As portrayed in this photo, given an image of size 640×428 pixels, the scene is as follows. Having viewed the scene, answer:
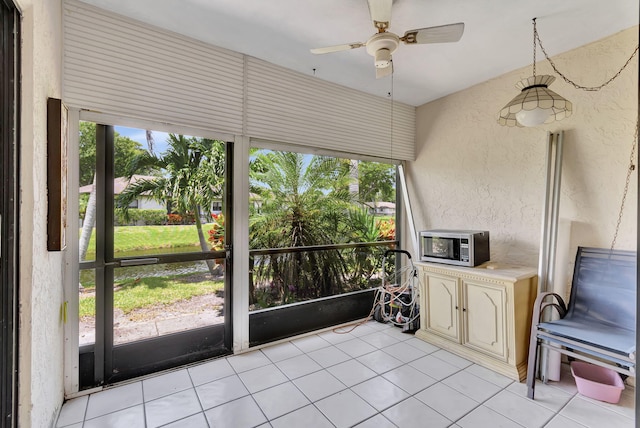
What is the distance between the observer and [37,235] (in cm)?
146

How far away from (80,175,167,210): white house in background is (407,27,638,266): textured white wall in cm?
309

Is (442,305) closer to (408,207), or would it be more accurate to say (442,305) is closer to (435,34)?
(408,207)

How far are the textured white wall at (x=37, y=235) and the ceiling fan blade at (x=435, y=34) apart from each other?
1970mm

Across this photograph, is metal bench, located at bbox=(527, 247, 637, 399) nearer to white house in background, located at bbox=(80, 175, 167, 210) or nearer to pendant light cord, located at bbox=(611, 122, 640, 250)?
pendant light cord, located at bbox=(611, 122, 640, 250)

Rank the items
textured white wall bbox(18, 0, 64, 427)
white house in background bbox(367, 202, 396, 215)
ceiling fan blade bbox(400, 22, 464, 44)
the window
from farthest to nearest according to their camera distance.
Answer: white house in background bbox(367, 202, 396, 215)
the window
ceiling fan blade bbox(400, 22, 464, 44)
textured white wall bbox(18, 0, 64, 427)

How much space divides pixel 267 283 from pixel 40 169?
6.82 feet

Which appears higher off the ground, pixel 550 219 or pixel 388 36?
pixel 388 36

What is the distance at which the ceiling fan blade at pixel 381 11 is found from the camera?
64.8 inches

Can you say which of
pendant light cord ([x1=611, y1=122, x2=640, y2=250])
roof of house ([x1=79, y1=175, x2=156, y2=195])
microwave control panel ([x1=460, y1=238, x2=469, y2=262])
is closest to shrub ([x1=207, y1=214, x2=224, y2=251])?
roof of house ([x1=79, y1=175, x2=156, y2=195])

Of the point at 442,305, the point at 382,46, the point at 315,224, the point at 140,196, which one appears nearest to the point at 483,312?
the point at 442,305

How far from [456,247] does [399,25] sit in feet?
6.62

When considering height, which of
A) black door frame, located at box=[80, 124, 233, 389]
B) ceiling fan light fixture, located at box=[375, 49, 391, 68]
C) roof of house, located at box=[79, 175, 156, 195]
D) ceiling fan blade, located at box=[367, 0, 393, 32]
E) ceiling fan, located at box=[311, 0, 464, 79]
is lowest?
black door frame, located at box=[80, 124, 233, 389]

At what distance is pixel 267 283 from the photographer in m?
3.13

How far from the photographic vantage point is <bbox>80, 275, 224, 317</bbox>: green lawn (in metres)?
2.30
